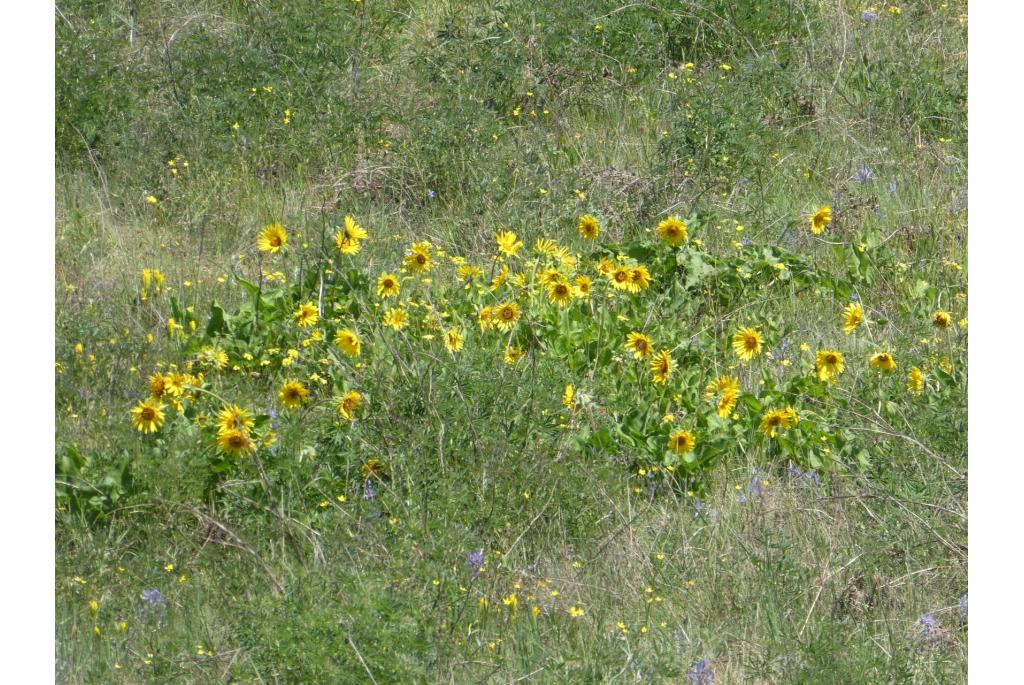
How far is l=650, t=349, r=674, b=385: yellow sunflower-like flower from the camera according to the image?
12.5 feet

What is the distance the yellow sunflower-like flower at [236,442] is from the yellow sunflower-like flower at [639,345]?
3.68 ft

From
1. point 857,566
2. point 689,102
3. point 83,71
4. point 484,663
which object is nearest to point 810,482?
point 857,566

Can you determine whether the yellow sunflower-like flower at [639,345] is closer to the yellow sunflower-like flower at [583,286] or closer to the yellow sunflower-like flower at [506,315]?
the yellow sunflower-like flower at [583,286]

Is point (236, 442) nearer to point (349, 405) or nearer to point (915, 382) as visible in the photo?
point (349, 405)

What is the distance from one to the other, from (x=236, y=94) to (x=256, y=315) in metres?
1.47

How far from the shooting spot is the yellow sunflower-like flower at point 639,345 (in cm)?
386

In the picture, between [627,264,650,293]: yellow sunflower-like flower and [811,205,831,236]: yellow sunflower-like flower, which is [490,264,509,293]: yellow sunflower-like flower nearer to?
[627,264,650,293]: yellow sunflower-like flower

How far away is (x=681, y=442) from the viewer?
359 cm

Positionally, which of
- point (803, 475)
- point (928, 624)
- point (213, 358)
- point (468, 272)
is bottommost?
point (928, 624)

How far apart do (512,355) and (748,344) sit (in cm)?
74

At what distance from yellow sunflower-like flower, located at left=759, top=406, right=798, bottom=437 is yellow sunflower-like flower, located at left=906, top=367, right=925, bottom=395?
14.8 inches

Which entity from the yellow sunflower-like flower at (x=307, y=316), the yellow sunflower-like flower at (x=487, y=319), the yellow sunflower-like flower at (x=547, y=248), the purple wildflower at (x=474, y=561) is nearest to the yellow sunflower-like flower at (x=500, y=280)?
the yellow sunflower-like flower at (x=547, y=248)

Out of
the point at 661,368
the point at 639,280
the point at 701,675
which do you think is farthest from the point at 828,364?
the point at 701,675

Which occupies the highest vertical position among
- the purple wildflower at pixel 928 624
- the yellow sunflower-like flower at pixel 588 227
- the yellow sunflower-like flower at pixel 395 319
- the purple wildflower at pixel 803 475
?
the yellow sunflower-like flower at pixel 588 227
